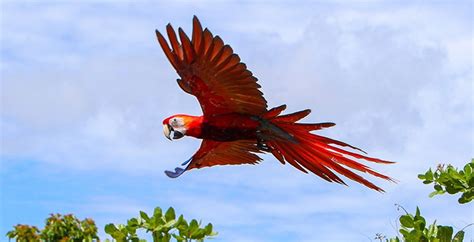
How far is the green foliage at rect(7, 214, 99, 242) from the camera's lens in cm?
723

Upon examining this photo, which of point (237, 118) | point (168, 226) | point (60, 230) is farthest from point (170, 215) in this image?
point (60, 230)

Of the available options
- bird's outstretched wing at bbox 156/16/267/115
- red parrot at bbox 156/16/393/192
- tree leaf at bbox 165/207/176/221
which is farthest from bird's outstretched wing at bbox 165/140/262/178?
tree leaf at bbox 165/207/176/221

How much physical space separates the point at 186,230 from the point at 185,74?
1.14m

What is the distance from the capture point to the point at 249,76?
5.05m

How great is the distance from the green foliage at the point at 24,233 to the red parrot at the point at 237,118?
2.35 meters

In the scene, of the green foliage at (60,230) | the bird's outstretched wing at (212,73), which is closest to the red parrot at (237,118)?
the bird's outstretched wing at (212,73)

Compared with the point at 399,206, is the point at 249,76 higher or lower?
higher

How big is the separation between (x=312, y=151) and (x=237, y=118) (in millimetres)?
560

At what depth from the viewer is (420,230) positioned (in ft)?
15.9

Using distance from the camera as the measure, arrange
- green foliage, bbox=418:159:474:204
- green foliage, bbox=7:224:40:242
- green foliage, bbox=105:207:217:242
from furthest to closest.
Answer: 1. green foliage, bbox=7:224:40:242
2. green foliage, bbox=418:159:474:204
3. green foliage, bbox=105:207:217:242

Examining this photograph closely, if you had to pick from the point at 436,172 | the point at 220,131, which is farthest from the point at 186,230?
the point at 436,172

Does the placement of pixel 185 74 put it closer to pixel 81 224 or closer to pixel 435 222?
pixel 435 222

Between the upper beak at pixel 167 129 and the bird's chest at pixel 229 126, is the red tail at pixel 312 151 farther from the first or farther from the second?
the upper beak at pixel 167 129

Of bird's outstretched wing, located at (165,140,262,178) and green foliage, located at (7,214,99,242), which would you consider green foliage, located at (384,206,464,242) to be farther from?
green foliage, located at (7,214,99,242)
